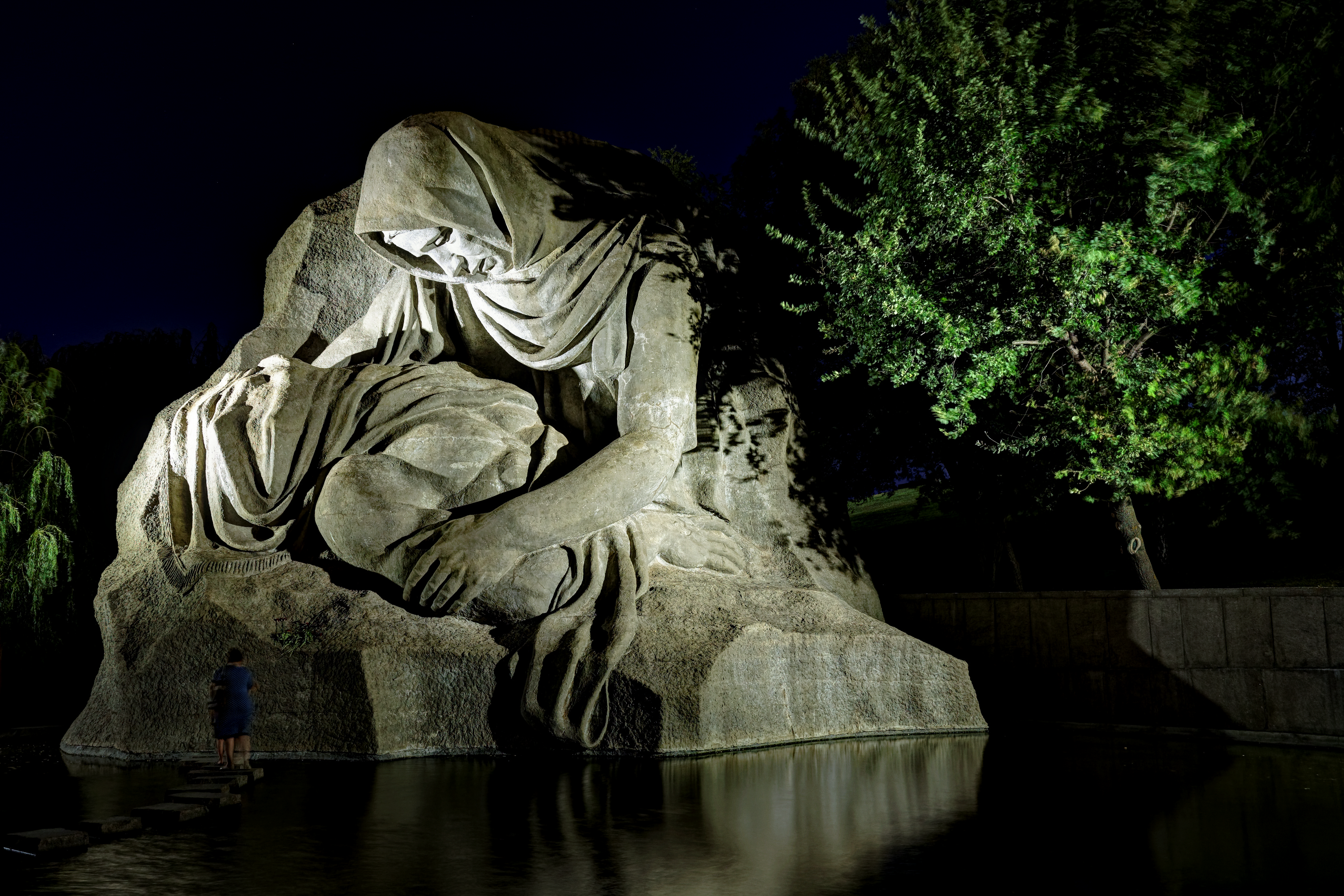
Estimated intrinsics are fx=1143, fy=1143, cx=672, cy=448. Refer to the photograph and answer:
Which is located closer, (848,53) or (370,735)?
(370,735)

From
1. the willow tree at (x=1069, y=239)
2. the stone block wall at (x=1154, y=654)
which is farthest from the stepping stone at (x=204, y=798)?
the stone block wall at (x=1154, y=654)

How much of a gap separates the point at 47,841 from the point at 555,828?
6.84 ft

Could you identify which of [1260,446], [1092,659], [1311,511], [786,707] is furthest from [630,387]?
[1311,511]

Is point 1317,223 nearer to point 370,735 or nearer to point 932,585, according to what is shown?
point 370,735

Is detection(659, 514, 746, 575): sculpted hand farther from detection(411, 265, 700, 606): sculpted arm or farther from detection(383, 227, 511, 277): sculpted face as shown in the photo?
detection(383, 227, 511, 277): sculpted face

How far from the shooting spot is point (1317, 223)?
841 centimetres

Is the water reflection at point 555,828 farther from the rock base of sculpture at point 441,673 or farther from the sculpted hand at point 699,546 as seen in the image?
the sculpted hand at point 699,546

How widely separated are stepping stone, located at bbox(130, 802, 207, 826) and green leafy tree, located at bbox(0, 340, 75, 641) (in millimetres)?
8899

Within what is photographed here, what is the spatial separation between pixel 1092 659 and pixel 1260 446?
7.39 feet

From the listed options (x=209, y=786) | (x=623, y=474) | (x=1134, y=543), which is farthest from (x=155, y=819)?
(x=1134, y=543)

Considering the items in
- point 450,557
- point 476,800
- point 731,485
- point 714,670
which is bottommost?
point 476,800

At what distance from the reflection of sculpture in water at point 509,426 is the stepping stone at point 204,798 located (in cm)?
217

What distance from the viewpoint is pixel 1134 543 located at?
390 inches

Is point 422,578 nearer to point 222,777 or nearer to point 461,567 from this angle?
point 461,567
